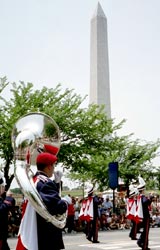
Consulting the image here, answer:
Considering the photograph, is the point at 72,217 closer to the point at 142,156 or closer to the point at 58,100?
the point at 58,100

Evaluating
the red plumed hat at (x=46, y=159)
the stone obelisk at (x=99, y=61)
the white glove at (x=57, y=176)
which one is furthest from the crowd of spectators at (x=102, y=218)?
the stone obelisk at (x=99, y=61)

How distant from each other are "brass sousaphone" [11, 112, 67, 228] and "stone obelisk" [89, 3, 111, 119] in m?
38.0

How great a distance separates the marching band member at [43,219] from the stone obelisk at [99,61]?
38336mm

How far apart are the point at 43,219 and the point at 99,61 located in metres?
38.7

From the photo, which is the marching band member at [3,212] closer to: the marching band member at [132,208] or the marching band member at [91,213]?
the marching band member at [132,208]

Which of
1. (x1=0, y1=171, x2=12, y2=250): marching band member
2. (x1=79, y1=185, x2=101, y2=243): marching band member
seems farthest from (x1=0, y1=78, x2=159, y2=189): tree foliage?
(x1=0, y1=171, x2=12, y2=250): marching band member

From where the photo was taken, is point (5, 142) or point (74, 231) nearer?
point (74, 231)

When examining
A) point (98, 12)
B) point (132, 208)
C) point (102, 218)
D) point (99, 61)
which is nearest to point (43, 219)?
point (132, 208)

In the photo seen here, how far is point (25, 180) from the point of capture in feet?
15.0

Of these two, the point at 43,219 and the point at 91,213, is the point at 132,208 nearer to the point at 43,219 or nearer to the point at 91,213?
the point at 91,213

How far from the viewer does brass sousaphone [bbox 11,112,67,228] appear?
453 cm

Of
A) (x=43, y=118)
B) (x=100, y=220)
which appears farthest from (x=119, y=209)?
(x=43, y=118)

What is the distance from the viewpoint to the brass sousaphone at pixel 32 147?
4.53 metres

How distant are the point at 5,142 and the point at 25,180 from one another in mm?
19250
